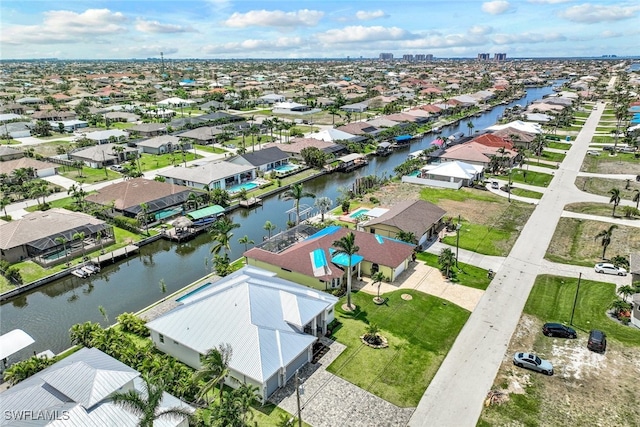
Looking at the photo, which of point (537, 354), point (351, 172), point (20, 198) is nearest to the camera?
point (537, 354)

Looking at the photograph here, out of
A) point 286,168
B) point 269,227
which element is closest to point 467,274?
point 269,227

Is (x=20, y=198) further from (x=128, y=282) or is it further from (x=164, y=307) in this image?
(x=164, y=307)

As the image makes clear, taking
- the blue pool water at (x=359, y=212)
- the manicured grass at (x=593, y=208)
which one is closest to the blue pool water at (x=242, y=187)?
the blue pool water at (x=359, y=212)

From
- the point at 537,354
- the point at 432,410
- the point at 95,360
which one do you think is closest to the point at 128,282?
the point at 95,360

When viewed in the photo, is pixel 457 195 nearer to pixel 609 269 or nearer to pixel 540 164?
pixel 609 269

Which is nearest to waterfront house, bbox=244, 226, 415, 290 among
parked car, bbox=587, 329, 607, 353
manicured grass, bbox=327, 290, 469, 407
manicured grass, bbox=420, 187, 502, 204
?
manicured grass, bbox=327, 290, 469, 407

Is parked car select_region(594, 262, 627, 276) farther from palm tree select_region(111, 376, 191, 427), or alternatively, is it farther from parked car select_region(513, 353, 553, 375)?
palm tree select_region(111, 376, 191, 427)

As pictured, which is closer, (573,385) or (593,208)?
(573,385)
